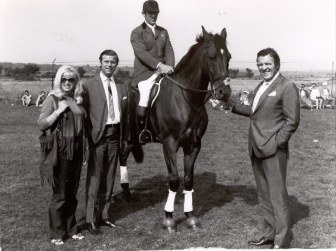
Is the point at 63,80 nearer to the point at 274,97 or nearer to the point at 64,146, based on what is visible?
the point at 64,146

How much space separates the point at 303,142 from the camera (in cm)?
1430

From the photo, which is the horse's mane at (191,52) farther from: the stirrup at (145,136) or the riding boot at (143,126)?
the stirrup at (145,136)

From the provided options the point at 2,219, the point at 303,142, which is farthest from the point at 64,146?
the point at 303,142

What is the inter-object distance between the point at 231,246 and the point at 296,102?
210 centimetres

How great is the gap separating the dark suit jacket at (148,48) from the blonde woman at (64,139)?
169cm

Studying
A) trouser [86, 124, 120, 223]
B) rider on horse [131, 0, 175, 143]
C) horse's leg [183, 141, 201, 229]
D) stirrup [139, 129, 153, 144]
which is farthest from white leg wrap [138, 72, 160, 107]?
horse's leg [183, 141, 201, 229]

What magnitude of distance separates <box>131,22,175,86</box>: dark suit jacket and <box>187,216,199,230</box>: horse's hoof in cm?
247

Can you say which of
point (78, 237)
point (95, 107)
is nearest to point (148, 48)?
point (95, 107)

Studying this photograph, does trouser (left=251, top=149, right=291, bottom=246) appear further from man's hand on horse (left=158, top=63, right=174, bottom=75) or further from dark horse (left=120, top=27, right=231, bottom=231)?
man's hand on horse (left=158, top=63, right=174, bottom=75)

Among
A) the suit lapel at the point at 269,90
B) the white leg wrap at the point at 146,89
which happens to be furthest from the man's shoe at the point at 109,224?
the suit lapel at the point at 269,90

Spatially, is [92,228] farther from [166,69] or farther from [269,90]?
[269,90]

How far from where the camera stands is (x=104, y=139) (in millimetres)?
5898

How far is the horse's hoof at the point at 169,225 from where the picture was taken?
596cm

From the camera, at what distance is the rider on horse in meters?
6.48
